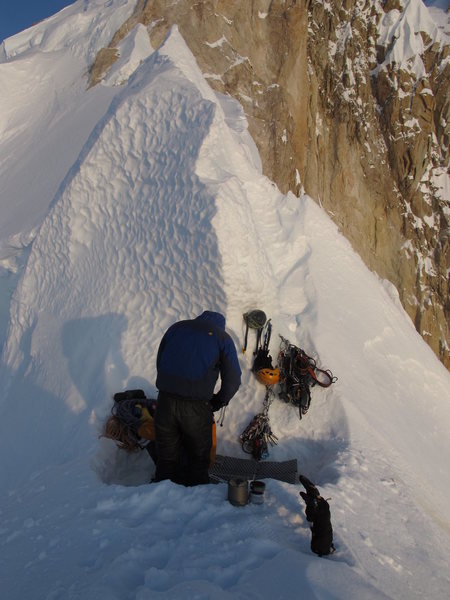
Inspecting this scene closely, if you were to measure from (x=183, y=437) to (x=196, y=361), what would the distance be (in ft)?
2.33

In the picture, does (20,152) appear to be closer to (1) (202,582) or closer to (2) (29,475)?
(2) (29,475)

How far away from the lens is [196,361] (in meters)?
3.08

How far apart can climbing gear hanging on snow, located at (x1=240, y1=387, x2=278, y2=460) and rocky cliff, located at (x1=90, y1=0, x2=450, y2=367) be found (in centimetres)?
1426

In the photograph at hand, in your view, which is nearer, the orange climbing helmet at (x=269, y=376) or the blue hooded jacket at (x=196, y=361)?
the blue hooded jacket at (x=196, y=361)

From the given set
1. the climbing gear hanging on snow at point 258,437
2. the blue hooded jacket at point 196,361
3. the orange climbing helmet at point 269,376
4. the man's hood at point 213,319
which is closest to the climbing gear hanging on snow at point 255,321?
the orange climbing helmet at point 269,376

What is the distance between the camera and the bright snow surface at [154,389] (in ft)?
7.70

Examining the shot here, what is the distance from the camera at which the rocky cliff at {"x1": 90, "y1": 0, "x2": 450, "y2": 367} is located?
19.2 m

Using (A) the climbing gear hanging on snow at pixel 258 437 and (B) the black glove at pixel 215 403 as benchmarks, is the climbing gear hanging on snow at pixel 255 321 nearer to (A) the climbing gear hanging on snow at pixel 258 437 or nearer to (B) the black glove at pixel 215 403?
(A) the climbing gear hanging on snow at pixel 258 437

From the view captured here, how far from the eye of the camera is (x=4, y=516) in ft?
9.93

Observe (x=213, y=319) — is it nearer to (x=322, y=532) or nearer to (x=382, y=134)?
(x=322, y=532)

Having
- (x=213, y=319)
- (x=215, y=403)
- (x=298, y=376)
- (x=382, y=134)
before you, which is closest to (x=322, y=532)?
(x=215, y=403)

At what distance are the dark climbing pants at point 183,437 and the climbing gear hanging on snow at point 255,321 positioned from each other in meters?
1.62

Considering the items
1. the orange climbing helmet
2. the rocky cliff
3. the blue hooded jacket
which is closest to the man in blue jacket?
the blue hooded jacket

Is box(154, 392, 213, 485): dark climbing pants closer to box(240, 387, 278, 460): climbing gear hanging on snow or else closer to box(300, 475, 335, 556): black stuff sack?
box(240, 387, 278, 460): climbing gear hanging on snow
